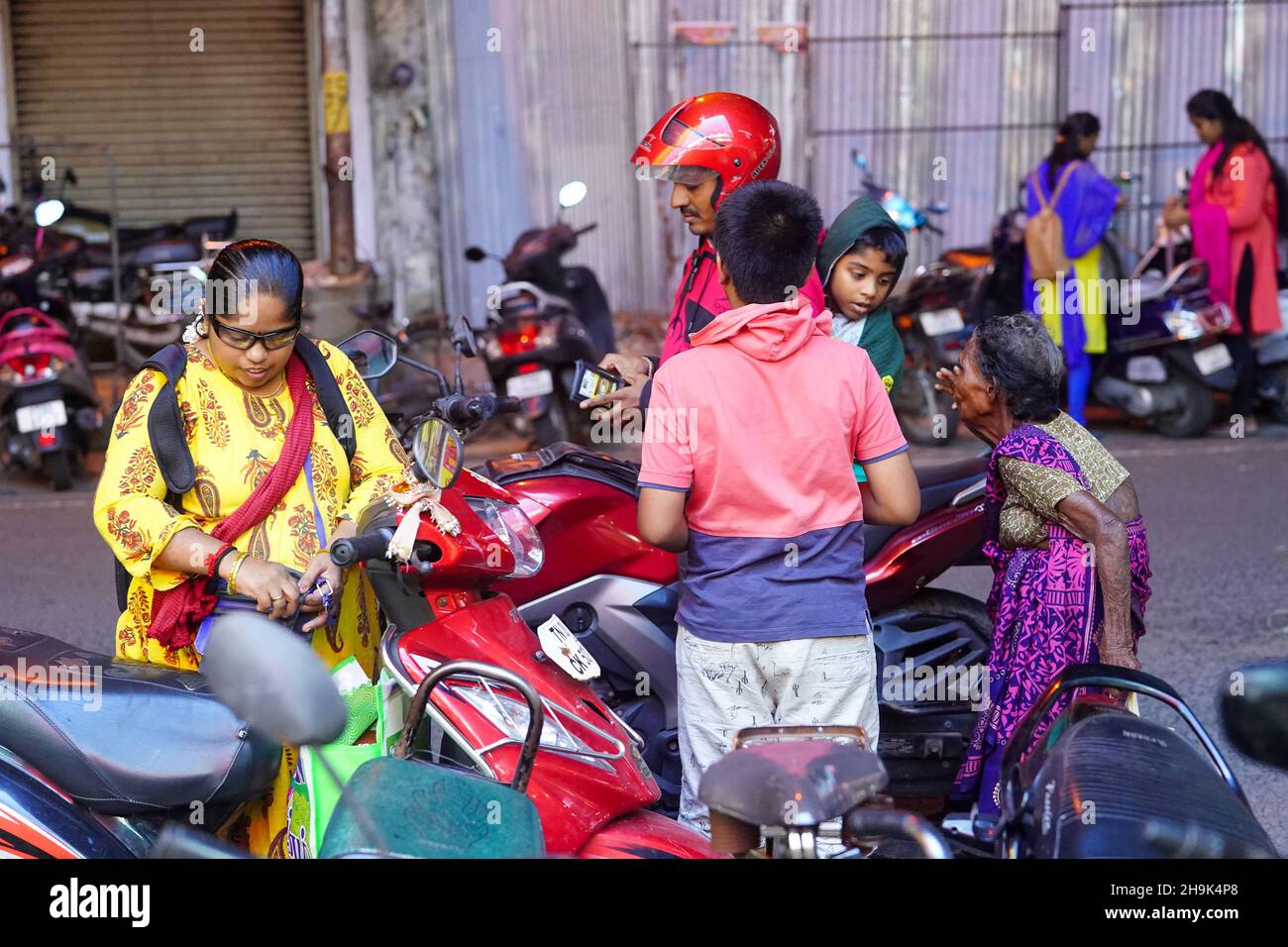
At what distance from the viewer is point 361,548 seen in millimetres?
2684

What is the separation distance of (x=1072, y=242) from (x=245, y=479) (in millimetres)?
5975

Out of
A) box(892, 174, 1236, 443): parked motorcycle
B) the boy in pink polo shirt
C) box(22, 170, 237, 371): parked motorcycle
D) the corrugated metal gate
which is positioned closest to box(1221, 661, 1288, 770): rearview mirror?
the boy in pink polo shirt

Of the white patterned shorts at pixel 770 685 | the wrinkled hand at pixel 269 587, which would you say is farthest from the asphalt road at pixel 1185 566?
the wrinkled hand at pixel 269 587

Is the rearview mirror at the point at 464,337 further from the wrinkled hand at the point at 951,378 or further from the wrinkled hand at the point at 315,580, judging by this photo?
the wrinkled hand at the point at 951,378

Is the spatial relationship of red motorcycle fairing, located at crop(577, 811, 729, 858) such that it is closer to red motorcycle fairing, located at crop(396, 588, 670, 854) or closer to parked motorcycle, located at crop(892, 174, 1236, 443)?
red motorcycle fairing, located at crop(396, 588, 670, 854)

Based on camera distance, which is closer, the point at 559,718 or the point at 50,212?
the point at 559,718

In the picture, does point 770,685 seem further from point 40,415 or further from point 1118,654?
point 40,415

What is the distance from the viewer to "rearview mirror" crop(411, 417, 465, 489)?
262 centimetres

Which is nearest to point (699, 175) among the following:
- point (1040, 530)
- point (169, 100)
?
point (1040, 530)

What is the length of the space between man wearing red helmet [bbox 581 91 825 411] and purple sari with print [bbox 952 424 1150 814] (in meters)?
0.75

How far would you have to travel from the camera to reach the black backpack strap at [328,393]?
318cm
